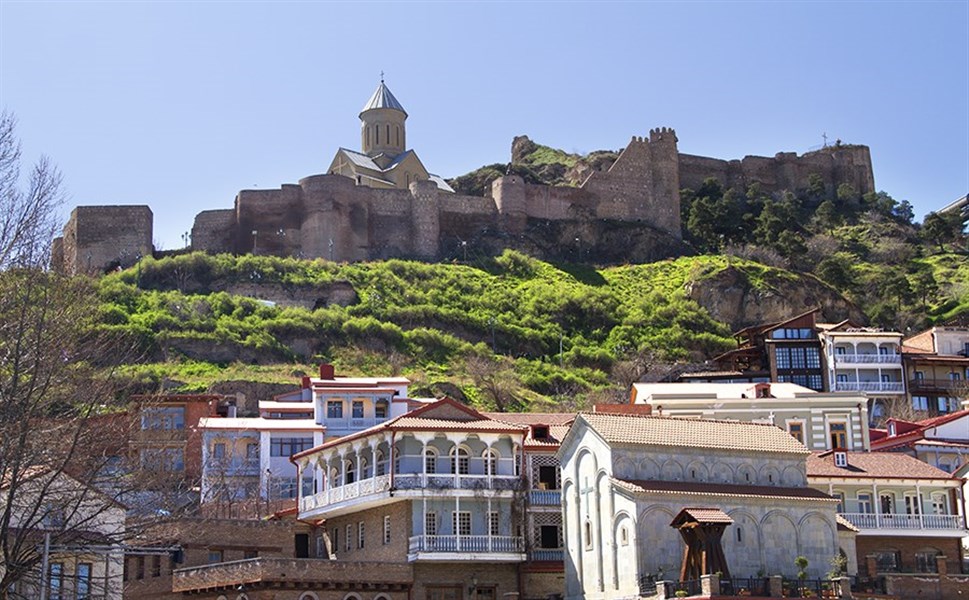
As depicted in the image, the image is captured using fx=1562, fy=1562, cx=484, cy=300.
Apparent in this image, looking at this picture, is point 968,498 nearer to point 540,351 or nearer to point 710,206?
point 540,351

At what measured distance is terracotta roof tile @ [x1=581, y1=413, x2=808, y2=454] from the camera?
170 feet

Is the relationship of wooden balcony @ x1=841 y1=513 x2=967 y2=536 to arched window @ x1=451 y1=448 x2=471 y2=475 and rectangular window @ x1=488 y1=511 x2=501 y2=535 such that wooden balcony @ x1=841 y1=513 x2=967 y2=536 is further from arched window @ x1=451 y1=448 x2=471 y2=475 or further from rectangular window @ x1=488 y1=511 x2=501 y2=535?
arched window @ x1=451 y1=448 x2=471 y2=475

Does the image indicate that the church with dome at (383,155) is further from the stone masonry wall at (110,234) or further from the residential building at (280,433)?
the residential building at (280,433)

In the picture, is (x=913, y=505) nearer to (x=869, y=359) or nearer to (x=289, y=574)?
(x=289, y=574)

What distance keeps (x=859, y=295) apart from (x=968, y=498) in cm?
5389

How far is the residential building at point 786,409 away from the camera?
70625 mm

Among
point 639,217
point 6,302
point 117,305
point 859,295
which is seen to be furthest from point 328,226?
point 6,302

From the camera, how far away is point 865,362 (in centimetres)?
8806

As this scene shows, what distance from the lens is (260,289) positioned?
101875 mm

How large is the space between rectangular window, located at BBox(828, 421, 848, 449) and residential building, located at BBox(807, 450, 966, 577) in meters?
10.2

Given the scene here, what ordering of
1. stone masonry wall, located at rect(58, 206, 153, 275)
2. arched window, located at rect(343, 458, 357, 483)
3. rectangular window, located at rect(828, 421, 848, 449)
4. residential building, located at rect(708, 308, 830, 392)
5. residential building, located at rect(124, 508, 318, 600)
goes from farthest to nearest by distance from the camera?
stone masonry wall, located at rect(58, 206, 153, 275), residential building, located at rect(708, 308, 830, 392), rectangular window, located at rect(828, 421, 848, 449), arched window, located at rect(343, 458, 357, 483), residential building, located at rect(124, 508, 318, 600)

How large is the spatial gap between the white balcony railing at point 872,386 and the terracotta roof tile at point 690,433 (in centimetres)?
3324

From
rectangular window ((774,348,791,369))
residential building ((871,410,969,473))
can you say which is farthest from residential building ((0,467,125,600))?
rectangular window ((774,348,791,369))

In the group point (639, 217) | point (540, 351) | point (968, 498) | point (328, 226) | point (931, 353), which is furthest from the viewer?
point (639, 217)
